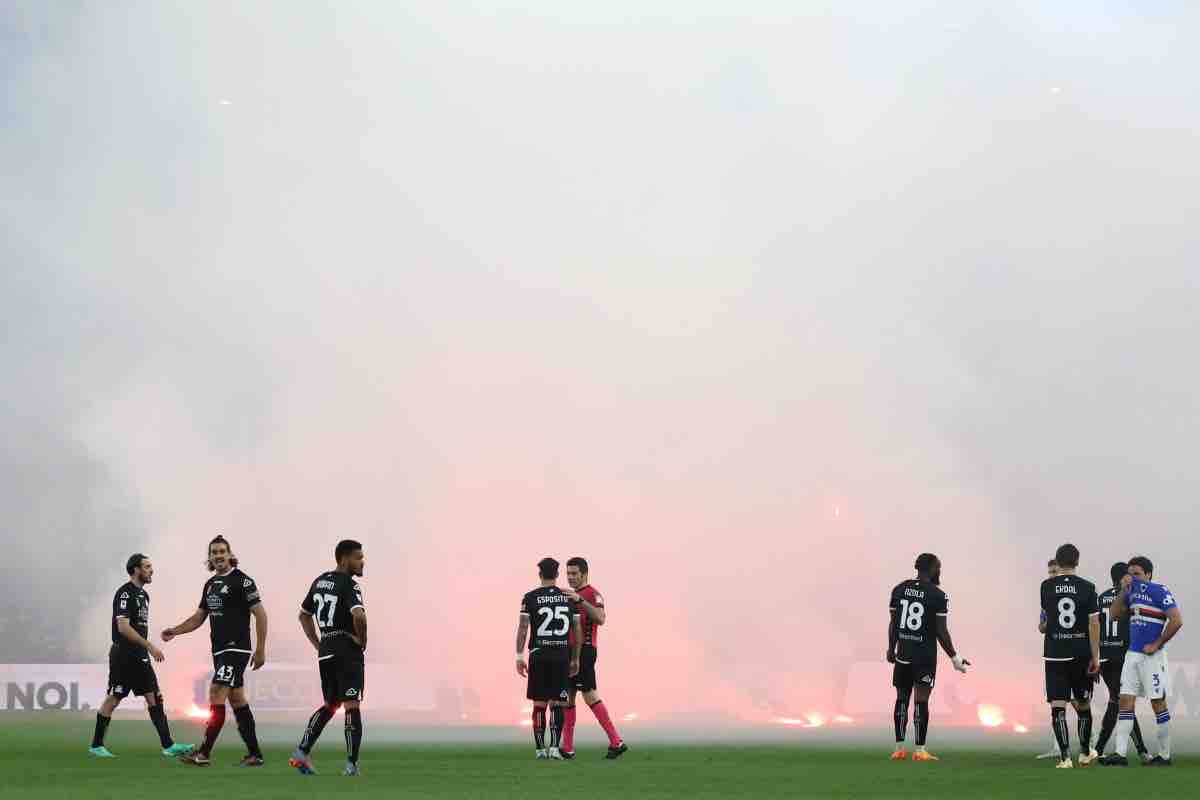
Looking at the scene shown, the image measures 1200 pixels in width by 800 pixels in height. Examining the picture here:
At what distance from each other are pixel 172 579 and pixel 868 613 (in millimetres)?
23461

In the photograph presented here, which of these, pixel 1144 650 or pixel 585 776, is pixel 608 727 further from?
pixel 1144 650

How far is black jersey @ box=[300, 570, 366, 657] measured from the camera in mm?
16250

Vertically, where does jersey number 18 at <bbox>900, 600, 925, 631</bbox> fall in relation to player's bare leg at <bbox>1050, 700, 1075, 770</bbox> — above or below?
above

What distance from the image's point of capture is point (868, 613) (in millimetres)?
57469

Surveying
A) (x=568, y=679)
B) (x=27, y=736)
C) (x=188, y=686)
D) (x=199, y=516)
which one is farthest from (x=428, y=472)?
(x=568, y=679)

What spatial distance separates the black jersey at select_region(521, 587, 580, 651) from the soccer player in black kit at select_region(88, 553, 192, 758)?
14.5 ft

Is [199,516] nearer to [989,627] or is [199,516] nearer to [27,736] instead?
[989,627]

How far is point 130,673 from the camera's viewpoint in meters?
19.8

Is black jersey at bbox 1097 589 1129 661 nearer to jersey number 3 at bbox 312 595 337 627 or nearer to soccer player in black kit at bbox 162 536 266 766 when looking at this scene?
jersey number 3 at bbox 312 595 337 627

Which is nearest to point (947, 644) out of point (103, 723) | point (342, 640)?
point (342, 640)

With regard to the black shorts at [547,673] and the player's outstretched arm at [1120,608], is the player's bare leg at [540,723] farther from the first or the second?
the player's outstretched arm at [1120,608]

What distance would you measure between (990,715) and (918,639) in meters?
20.9

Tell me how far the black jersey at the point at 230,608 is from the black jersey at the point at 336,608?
209 cm

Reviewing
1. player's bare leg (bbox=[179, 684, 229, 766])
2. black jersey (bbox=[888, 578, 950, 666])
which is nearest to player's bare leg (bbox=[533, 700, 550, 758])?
player's bare leg (bbox=[179, 684, 229, 766])
